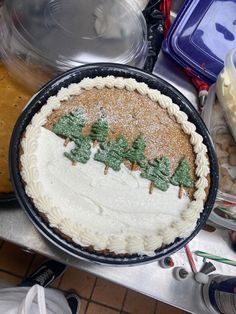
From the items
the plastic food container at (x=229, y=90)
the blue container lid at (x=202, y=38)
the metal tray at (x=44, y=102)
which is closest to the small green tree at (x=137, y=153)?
the metal tray at (x=44, y=102)

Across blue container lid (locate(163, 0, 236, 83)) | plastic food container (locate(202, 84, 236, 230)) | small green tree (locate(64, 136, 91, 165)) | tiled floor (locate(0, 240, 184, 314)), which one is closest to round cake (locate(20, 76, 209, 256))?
small green tree (locate(64, 136, 91, 165))

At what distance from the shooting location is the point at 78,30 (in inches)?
35.7

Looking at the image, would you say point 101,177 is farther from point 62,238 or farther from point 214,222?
point 214,222

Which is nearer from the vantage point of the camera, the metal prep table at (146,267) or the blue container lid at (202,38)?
the metal prep table at (146,267)

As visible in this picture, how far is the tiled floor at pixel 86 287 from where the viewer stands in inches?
53.1

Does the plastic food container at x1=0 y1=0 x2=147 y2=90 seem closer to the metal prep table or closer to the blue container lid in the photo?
the blue container lid

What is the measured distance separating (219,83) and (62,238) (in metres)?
0.49

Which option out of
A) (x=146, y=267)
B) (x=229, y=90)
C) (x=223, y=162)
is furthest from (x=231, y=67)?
(x=146, y=267)

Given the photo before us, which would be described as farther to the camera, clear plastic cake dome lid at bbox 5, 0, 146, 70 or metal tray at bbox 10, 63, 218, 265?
clear plastic cake dome lid at bbox 5, 0, 146, 70

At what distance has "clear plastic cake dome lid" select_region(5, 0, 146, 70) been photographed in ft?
2.85

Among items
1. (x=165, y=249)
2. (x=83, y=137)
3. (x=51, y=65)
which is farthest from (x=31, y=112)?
(x=165, y=249)

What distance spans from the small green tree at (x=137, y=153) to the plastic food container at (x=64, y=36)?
0.94 ft

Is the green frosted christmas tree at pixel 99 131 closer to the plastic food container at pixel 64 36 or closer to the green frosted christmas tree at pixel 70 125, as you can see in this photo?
the green frosted christmas tree at pixel 70 125

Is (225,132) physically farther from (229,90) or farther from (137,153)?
(137,153)
